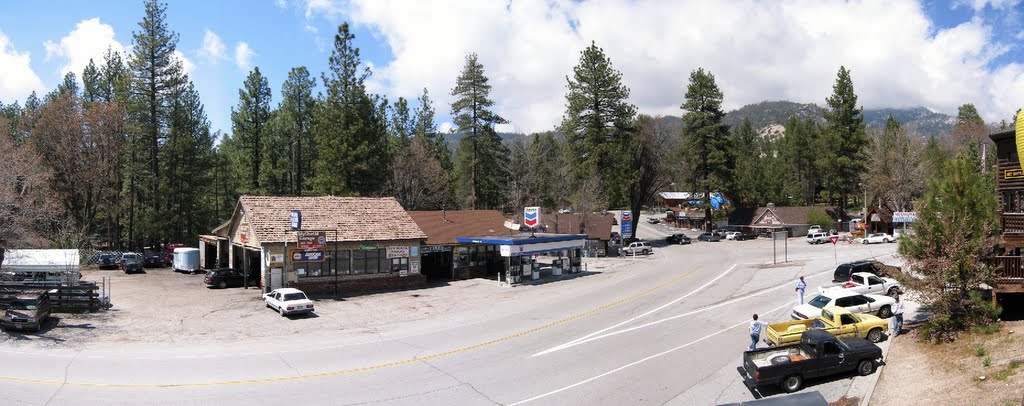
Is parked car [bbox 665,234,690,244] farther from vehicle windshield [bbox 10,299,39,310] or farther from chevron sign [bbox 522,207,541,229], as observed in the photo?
vehicle windshield [bbox 10,299,39,310]

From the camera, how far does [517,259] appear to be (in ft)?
139

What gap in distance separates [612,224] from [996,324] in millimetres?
44928

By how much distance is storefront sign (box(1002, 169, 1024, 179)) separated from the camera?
24.2 m

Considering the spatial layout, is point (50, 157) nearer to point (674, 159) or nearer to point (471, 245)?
point (471, 245)

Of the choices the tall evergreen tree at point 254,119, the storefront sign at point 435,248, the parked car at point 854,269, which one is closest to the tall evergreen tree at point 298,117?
the tall evergreen tree at point 254,119

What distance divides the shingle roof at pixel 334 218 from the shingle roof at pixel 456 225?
276cm

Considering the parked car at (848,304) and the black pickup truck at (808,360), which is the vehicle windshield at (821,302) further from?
the black pickup truck at (808,360)

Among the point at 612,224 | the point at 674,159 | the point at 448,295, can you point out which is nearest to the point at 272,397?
the point at 448,295

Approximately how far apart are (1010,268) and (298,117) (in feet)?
217

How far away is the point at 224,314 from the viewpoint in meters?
28.2

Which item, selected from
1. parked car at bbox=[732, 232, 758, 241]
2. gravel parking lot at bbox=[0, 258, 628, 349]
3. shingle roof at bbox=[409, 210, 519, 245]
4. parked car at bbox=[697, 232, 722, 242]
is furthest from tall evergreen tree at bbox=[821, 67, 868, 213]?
gravel parking lot at bbox=[0, 258, 628, 349]

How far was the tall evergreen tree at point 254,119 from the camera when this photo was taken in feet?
214

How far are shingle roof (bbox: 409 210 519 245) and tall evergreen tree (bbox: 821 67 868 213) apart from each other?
52.2 m

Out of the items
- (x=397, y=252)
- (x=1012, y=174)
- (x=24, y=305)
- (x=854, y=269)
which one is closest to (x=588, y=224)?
(x=397, y=252)
